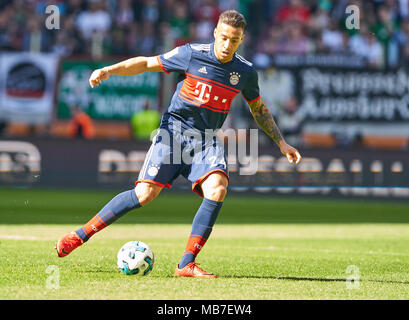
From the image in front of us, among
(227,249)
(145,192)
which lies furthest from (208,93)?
(227,249)

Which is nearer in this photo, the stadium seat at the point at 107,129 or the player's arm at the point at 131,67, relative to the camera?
the player's arm at the point at 131,67

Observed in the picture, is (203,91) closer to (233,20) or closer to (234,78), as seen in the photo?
(234,78)

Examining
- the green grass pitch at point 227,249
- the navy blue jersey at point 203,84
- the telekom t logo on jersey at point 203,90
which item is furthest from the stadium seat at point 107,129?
Answer: the telekom t logo on jersey at point 203,90

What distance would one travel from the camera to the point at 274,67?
20375mm

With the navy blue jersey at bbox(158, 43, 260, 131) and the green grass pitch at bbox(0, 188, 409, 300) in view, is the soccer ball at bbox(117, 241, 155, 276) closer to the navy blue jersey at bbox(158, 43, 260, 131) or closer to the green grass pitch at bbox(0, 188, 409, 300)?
the green grass pitch at bbox(0, 188, 409, 300)

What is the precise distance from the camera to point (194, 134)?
7.61 m

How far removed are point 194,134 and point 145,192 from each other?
2.30ft

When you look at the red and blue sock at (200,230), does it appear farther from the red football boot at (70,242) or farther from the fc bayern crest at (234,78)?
the fc bayern crest at (234,78)

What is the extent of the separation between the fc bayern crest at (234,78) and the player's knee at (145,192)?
3.88 feet

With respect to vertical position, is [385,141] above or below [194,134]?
below

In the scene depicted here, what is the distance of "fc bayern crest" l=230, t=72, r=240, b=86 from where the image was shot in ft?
25.1

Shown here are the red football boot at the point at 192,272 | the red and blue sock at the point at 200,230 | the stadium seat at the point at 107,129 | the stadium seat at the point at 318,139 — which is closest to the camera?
the red football boot at the point at 192,272

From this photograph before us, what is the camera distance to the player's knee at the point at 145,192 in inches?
293

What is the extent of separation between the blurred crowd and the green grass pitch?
426cm
